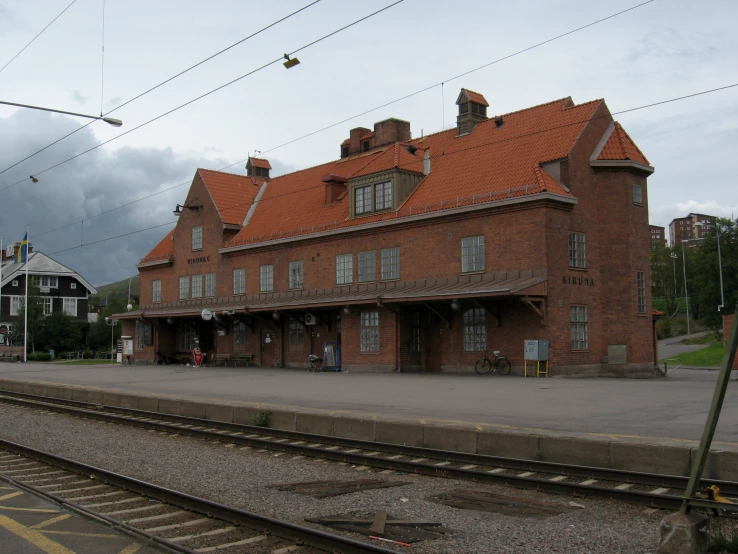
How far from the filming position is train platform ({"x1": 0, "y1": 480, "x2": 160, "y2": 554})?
6.82 meters

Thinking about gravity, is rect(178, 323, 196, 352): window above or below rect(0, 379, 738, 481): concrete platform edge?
above

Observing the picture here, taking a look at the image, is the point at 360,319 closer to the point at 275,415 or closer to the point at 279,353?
the point at 279,353

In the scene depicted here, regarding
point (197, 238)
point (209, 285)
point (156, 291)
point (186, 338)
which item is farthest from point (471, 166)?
point (156, 291)

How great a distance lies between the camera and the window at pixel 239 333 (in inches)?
1526

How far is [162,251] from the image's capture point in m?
48.3

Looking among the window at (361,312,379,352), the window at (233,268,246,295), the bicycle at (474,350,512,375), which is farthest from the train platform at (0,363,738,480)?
the window at (233,268,246,295)

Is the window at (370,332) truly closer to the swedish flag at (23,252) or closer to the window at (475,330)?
the window at (475,330)

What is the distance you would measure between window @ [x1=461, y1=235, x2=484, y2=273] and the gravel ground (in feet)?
50.4

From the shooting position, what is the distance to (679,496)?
27.5ft

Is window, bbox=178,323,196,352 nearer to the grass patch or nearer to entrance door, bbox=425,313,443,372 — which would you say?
entrance door, bbox=425,313,443,372

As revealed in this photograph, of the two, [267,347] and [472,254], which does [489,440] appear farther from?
[267,347]

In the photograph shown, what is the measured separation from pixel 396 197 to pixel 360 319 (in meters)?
5.33

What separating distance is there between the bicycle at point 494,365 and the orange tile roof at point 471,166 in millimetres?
5682

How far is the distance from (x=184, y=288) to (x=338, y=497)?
36.4m
